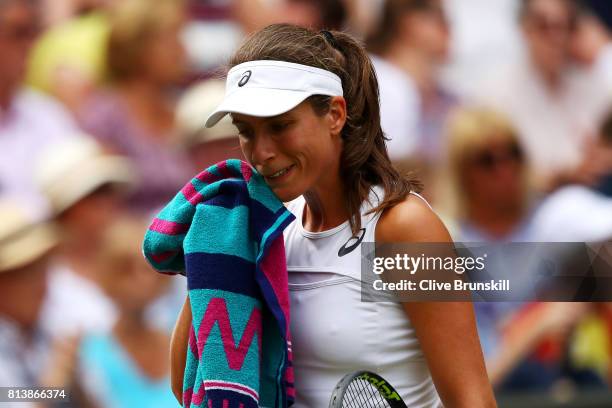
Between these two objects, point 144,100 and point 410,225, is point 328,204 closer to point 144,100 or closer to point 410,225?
point 410,225

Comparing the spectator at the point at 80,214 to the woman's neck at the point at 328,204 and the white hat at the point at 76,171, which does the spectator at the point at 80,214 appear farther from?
the woman's neck at the point at 328,204

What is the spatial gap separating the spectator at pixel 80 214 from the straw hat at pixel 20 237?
8 centimetres

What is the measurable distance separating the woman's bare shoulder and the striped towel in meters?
0.18

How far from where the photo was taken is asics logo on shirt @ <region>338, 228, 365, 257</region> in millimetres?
2146

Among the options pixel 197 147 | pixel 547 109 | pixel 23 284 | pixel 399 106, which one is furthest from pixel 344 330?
pixel 547 109

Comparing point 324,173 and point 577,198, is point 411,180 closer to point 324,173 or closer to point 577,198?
point 324,173

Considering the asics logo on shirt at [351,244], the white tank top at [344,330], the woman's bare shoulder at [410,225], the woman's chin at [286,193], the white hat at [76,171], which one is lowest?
the white hat at [76,171]

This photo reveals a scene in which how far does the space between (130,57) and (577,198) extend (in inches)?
88.8

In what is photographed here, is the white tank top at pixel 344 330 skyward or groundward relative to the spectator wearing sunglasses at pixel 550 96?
skyward

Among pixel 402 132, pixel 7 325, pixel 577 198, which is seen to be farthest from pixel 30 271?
pixel 577 198

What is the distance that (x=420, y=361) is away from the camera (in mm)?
2168

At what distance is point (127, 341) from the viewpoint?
16.4 feet

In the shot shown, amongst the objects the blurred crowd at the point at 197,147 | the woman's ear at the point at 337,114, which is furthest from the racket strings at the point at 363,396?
the blurred crowd at the point at 197,147

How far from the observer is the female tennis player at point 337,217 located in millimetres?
2092
